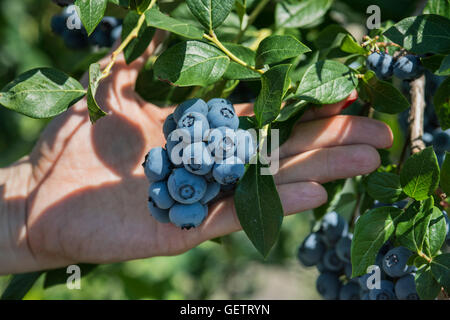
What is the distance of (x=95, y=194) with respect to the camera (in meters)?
1.52

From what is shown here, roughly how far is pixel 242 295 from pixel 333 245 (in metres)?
1.46

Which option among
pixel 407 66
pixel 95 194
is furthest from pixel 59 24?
pixel 407 66

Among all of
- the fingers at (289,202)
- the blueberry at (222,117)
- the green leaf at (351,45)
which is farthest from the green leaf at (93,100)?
the green leaf at (351,45)

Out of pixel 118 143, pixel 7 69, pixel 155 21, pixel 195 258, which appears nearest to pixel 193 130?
pixel 155 21

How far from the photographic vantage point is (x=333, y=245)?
5.01 feet

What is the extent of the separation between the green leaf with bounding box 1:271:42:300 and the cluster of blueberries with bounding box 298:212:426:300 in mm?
881

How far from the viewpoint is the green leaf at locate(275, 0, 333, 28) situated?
4.66ft

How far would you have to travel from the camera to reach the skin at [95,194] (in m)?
1.47

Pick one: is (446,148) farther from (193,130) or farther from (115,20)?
(115,20)

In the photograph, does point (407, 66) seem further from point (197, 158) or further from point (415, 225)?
point (197, 158)

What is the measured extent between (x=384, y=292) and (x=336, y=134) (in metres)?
0.42

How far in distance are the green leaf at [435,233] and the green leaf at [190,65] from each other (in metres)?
0.52

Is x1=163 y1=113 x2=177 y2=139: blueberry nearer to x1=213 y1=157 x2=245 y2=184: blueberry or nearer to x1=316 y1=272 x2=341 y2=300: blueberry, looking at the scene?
x1=213 y1=157 x2=245 y2=184: blueberry

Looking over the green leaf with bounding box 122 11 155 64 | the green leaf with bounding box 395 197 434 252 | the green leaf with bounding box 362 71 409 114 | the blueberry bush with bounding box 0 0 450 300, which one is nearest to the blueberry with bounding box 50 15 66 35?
the blueberry bush with bounding box 0 0 450 300
